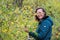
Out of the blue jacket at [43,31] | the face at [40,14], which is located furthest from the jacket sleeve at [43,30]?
the face at [40,14]

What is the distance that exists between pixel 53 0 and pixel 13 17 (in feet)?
17.4

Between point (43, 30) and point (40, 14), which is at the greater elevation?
point (40, 14)

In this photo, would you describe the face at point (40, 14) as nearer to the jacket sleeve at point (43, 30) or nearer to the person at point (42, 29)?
the person at point (42, 29)

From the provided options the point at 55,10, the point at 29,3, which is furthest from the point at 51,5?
the point at 29,3

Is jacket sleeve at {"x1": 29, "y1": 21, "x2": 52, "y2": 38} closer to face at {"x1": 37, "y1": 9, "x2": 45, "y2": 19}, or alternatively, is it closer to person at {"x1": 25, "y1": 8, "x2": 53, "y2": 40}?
person at {"x1": 25, "y1": 8, "x2": 53, "y2": 40}

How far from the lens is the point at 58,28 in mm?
9172

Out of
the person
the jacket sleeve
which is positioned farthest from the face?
the jacket sleeve

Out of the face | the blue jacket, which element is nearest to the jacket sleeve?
the blue jacket

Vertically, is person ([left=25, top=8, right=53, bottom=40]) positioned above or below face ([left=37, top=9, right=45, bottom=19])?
below

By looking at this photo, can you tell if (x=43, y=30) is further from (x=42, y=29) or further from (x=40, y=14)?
(x=40, y=14)

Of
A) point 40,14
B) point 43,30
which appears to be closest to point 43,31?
point 43,30

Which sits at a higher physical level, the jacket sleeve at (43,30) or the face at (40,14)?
the face at (40,14)

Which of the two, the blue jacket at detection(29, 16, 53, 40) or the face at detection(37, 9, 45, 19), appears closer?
the blue jacket at detection(29, 16, 53, 40)

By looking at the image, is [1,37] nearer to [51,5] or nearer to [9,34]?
[9,34]
